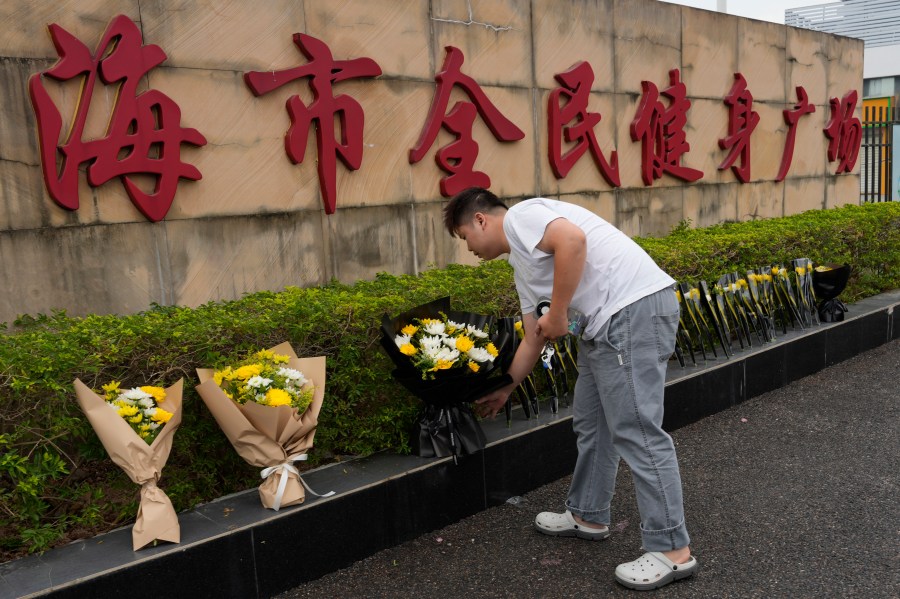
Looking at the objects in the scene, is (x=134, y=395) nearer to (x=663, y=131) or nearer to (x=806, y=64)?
(x=663, y=131)

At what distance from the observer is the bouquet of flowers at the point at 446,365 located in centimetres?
342

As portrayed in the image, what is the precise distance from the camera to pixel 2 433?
2805 millimetres

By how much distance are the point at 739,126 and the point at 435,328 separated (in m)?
6.08

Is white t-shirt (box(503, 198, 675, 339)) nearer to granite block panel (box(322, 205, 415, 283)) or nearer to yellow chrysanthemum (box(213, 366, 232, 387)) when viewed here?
yellow chrysanthemum (box(213, 366, 232, 387))

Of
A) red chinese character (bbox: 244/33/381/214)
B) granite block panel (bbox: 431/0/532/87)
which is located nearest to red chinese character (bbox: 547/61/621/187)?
granite block panel (bbox: 431/0/532/87)

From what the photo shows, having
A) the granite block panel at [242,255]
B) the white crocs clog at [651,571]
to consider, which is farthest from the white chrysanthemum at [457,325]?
the granite block panel at [242,255]

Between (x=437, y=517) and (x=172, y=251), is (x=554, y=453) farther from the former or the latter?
(x=172, y=251)

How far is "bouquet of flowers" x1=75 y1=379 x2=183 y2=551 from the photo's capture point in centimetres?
279

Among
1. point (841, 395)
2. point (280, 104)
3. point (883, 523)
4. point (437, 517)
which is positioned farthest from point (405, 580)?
point (841, 395)

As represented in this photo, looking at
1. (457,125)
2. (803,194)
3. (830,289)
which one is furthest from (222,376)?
(803,194)

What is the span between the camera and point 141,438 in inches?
112

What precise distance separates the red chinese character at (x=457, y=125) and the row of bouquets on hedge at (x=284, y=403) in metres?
1.95

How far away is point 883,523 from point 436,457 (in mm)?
1929

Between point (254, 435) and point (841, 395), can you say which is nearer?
point (254, 435)
